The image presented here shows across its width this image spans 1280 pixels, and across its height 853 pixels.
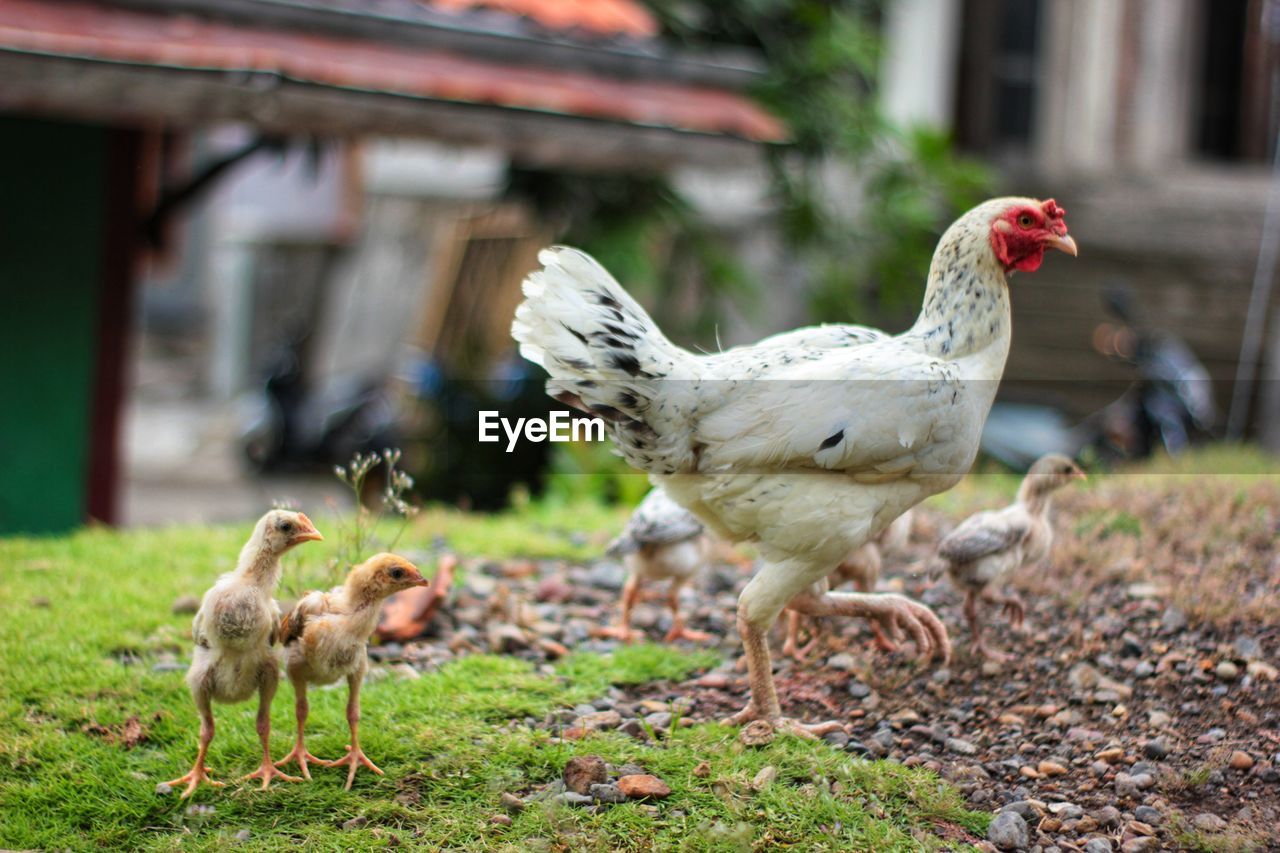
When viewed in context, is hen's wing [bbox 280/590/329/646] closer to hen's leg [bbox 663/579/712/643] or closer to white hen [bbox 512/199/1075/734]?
white hen [bbox 512/199/1075/734]

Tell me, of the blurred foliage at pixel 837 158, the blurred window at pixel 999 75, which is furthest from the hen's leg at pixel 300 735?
the blurred window at pixel 999 75

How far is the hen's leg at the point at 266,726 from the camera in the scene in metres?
3.19

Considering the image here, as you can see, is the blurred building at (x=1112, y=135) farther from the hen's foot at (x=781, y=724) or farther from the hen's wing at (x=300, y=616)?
the hen's wing at (x=300, y=616)

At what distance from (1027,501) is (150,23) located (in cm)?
459

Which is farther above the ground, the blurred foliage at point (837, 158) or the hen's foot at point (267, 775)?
the blurred foliage at point (837, 158)

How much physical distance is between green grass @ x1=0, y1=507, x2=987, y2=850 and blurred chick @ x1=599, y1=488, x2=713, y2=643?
0.26 m

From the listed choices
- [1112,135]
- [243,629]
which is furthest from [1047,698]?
[1112,135]

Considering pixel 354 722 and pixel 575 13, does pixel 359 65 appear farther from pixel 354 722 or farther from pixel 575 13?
pixel 354 722

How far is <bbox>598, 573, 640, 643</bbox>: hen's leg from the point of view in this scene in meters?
4.50

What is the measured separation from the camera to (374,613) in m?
3.26

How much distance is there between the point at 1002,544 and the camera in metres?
4.08

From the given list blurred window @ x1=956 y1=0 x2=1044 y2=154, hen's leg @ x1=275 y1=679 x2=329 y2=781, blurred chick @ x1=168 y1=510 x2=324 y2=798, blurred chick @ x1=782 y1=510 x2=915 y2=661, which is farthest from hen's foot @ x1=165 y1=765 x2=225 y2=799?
blurred window @ x1=956 y1=0 x2=1044 y2=154

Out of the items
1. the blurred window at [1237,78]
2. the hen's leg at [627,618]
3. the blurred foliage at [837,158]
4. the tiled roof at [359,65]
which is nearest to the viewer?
the hen's leg at [627,618]

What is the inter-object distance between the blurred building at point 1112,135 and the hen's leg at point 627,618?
20.6 feet
